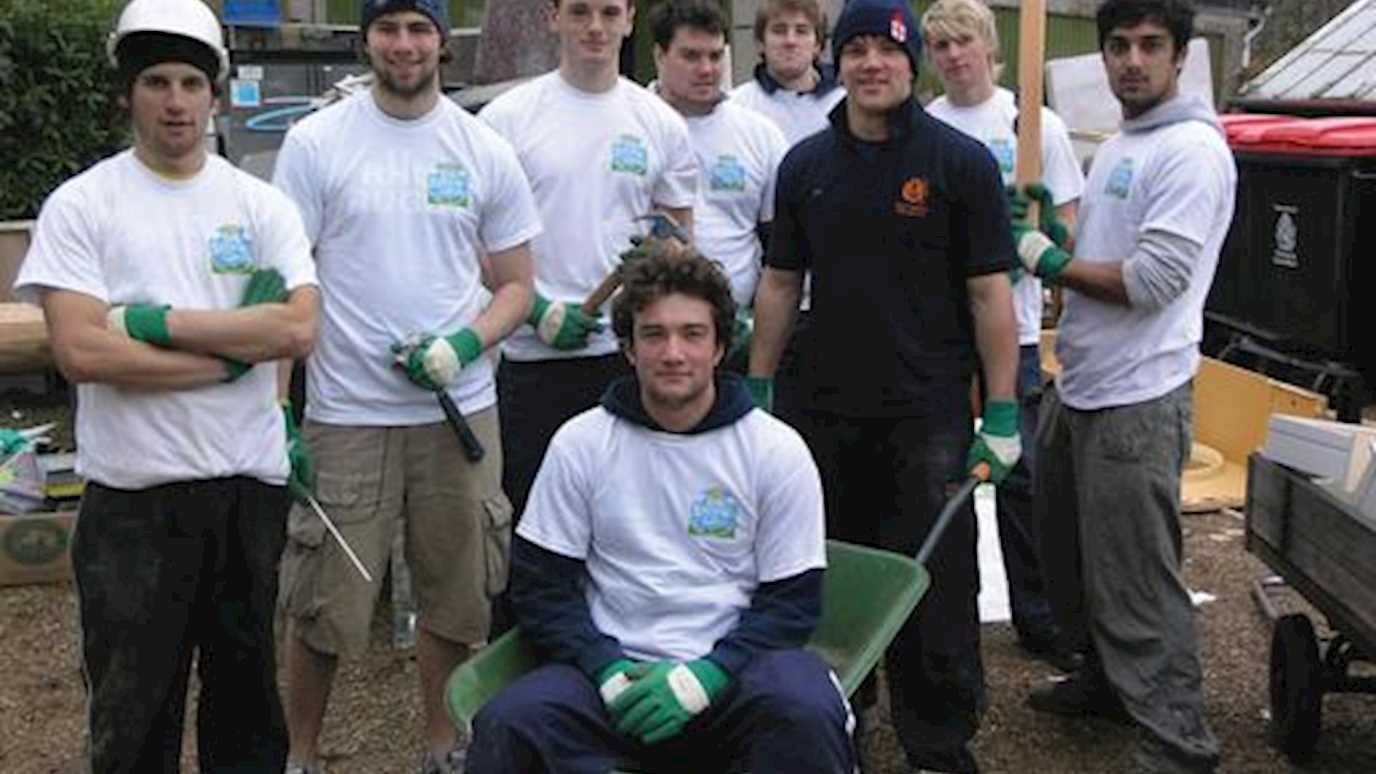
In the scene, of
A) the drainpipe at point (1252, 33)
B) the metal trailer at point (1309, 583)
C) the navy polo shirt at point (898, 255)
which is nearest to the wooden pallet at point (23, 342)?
the navy polo shirt at point (898, 255)

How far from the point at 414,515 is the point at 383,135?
3.03ft

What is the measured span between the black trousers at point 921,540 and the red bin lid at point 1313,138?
3.63m

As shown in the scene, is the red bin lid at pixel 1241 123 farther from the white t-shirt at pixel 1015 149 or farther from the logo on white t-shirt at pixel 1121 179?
the logo on white t-shirt at pixel 1121 179

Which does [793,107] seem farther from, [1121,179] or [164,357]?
[164,357]

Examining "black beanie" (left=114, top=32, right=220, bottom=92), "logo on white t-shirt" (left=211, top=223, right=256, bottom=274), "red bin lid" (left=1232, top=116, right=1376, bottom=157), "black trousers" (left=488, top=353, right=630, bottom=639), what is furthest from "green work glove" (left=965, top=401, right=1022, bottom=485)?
"red bin lid" (left=1232, top=116, right=1376, bottom=157)

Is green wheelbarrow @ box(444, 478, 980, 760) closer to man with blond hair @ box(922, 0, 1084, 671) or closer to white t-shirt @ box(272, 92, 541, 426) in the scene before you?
white t-shirt @ box(272, 92, 541, 426)

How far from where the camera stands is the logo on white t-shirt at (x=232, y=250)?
3.47 meters

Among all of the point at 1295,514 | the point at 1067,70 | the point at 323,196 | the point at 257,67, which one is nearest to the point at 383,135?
the point at 323,196

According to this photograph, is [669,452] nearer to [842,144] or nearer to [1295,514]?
[842,144]

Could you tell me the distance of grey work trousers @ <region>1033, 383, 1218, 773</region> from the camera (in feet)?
13.3

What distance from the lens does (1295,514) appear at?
412cm

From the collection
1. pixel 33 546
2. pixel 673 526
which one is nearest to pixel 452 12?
pixel 33 546

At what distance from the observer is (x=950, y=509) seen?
3617 mm

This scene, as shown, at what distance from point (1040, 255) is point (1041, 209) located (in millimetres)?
316
